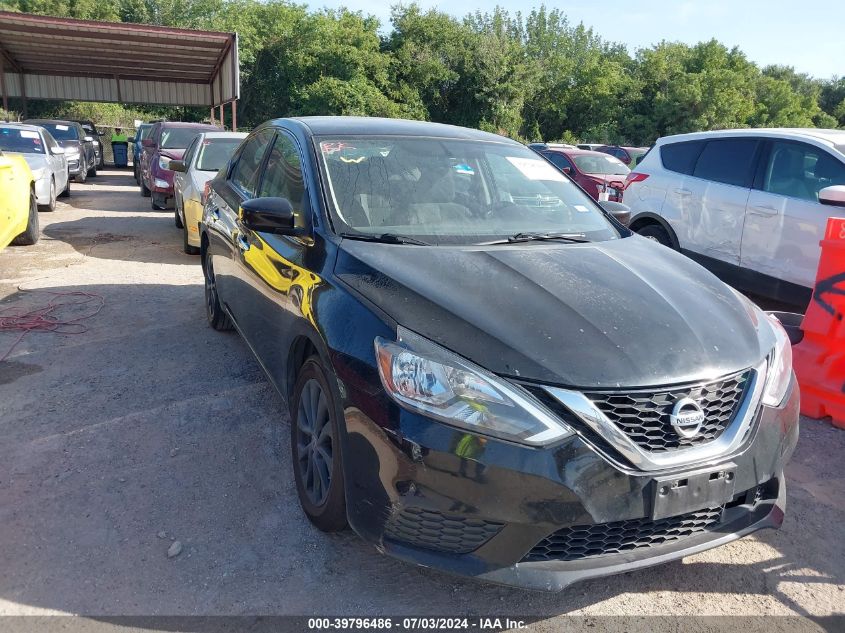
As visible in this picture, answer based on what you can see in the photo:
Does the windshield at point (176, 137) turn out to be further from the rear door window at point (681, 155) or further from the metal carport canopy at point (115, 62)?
the rear door window at point (681, 155)

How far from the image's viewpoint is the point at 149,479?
3.41 meters

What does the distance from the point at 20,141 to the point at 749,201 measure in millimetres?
11653

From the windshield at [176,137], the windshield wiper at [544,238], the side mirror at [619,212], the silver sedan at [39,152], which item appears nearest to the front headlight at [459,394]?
the windshield wiper at [544,238]

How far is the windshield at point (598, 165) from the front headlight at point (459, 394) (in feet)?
41.3

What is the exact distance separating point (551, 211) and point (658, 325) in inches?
52.5

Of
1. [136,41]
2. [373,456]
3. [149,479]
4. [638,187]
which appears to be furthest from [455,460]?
[136,41]

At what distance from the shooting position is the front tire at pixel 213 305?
5.52m

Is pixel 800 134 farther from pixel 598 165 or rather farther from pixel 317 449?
pixel 598 165

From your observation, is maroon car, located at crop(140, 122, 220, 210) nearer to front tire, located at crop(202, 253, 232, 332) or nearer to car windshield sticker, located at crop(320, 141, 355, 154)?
front tire, located at crop(202, 253, 232, 332)

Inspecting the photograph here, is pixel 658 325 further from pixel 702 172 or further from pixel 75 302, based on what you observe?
pixel 75 302

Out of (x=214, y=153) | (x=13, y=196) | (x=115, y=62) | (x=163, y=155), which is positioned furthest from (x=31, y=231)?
(x=115, y=62)

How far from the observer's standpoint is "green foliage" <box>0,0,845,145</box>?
1303 inches

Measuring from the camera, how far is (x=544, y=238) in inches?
134

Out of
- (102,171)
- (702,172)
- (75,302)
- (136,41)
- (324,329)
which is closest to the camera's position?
(324,329)
